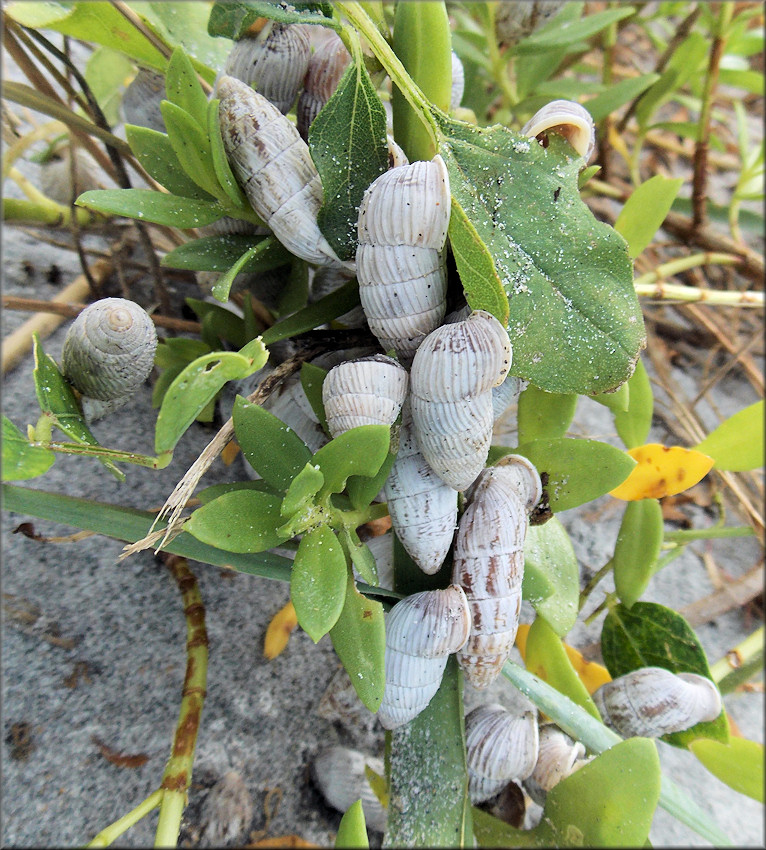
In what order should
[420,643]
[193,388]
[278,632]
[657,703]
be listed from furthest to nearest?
[278,632] < [657,703] < [420,643] < [193,388]

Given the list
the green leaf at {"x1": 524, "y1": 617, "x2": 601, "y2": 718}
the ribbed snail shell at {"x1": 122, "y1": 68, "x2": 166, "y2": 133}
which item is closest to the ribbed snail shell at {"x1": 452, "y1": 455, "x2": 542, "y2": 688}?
the green leaf at {"x1": 524, "y1": 617, "x2": 601, "y2": 718}

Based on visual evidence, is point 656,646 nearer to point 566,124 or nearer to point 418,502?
point 418,502

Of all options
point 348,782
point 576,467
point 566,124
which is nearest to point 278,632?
point 348,782

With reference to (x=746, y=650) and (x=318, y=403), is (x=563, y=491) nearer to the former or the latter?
(x=318, y=403)

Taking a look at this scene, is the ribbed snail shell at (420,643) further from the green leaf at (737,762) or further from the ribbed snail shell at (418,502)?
the green leaf at (737,762)

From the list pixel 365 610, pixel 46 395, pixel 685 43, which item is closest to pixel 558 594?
pixel 365 610
